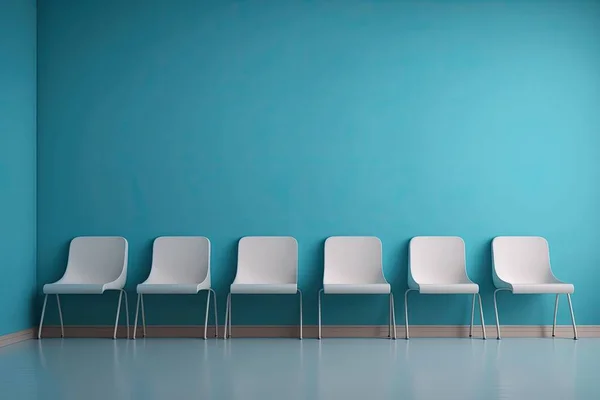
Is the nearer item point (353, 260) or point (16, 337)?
point (16, 337)

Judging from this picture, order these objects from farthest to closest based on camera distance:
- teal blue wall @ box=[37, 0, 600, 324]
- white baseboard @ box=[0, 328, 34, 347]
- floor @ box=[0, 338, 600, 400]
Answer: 1. teal blue wall @ box=[37, 0, 600, 324]
2. white baseboard @ box=[0, 328, 34, 347]
3. floor @ box=[0, 338, 600, 400]

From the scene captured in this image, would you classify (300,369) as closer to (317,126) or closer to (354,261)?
(354,261)

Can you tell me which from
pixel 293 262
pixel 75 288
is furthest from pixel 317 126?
pixel 75 288

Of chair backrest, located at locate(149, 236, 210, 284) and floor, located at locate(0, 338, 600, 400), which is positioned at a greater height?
chair backrest, located at locate(149, 236, 210, 284)

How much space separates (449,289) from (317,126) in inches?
72.9

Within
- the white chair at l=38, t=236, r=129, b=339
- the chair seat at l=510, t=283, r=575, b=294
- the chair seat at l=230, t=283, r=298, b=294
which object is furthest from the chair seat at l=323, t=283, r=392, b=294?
the white chair at l=38, t=236, r=129, b=339

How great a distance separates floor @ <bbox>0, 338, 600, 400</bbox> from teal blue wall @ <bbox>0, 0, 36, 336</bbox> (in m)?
0.48

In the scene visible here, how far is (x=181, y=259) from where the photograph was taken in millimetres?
6152

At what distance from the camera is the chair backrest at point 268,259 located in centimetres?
609

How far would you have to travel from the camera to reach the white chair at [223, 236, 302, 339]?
20.0 feet

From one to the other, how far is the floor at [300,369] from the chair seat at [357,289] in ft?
1.37

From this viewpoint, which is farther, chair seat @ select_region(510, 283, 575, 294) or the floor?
chair seat @ select_region(510, 283, 575, 294)

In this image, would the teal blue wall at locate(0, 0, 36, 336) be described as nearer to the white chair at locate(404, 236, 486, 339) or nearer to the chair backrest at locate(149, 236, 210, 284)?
the chair backrest at locate(149, 236, 210, 284)

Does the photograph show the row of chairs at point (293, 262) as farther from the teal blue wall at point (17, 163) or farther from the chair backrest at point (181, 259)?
the teal blue wall at point (17, 163)
